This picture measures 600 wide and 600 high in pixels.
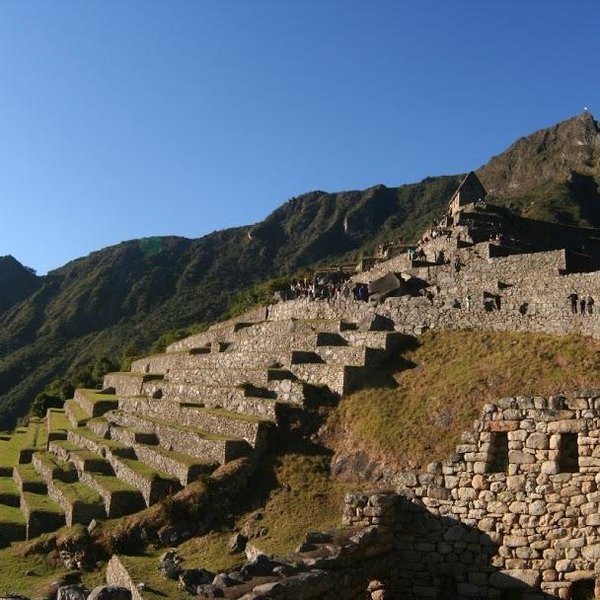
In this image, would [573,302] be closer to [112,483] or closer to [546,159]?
[112,483]

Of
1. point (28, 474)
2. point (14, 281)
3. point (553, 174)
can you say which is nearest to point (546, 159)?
point (553, 174)

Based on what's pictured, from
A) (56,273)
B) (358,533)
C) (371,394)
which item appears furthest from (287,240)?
(358,533)

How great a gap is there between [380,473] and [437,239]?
58.5 feet

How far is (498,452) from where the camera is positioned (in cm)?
772

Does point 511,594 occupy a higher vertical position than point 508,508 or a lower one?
lower

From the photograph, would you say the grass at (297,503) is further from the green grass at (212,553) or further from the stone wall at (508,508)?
the stone wall at (508,508)

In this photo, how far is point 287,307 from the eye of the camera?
102 feet

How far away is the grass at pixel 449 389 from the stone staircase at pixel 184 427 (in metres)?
1.32

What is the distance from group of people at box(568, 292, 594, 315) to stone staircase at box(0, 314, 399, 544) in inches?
192

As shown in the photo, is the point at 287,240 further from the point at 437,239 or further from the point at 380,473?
the point at 380,473

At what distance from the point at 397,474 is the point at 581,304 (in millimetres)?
7534

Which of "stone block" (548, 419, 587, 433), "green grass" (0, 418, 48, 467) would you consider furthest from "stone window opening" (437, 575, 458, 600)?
"green grass" (0, 418, 48, 467)

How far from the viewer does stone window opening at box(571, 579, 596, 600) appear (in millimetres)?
6922

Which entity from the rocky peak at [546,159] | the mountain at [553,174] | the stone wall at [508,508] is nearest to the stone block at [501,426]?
the stone wall at [508,508]
